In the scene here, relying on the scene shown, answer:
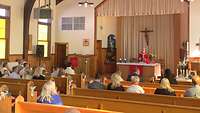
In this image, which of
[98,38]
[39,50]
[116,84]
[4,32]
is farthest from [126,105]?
[98,38]

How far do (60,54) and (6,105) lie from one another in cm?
→ 1129

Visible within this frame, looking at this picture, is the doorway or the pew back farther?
the doorway

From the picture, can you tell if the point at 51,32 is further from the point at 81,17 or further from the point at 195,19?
the point at 195,19

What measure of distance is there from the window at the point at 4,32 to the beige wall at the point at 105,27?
5.21m

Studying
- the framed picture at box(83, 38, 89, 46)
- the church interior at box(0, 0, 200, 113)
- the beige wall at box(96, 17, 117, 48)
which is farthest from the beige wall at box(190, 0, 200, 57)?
the beige wall at box(96, 17, 117, 48)

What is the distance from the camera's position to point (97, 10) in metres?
15.4

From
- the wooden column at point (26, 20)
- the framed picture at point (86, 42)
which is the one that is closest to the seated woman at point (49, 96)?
the wooden column at point (26, 20)

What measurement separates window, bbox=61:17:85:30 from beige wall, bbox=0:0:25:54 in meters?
2.93

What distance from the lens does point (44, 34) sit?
15266 millimetres

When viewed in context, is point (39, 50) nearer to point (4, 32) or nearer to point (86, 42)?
point (4, 32)

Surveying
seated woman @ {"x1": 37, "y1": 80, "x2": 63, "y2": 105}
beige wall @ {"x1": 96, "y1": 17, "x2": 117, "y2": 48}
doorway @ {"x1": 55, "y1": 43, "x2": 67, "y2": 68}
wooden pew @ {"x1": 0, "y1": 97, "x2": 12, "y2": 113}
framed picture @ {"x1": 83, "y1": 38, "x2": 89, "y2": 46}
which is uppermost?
beige wall @ {"x1": 96, "y1": 17, "x2": 117, "y2": 48}

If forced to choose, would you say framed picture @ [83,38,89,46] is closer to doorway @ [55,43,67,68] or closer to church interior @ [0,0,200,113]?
church interior @ [0,0,200,113]

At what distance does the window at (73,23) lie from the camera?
15.9 meters

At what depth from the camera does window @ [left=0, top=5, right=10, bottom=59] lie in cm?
1265
